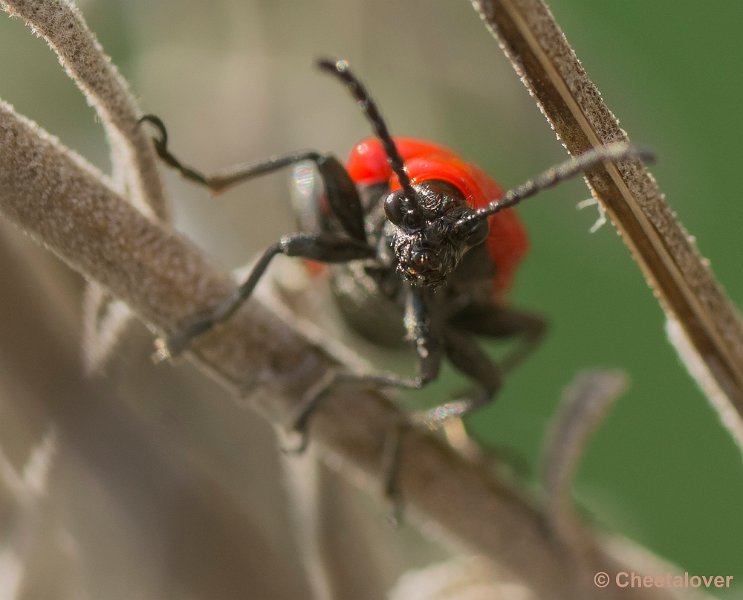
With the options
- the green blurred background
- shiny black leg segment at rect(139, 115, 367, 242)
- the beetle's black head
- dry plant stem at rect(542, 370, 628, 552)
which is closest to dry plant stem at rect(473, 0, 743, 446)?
dry plant stem at rect(542, 370, 628, 552)

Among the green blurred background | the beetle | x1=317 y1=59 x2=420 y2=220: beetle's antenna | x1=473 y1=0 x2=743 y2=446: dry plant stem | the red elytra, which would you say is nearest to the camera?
x1=473 y1=0 x2=743 y2=446: dry plant stem

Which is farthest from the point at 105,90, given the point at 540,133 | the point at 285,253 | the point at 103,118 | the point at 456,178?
the point at 540,133

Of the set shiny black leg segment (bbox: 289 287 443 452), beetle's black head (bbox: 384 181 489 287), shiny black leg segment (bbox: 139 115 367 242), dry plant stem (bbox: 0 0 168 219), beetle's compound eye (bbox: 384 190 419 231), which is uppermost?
dry plant stem (bbox: 0 0 168 219)

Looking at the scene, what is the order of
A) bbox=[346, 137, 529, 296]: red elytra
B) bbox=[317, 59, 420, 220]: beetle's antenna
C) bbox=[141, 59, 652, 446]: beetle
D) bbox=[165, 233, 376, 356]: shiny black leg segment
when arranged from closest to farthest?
bbox=[317, 59, 420, 220]: beetle's antenna < bbox=[165, 233, 376, 356]: shiny black leg segment < bbox=[141, 59, 652, 446]: beetle < bbox=[346, 137, 529, 296]: red elytra

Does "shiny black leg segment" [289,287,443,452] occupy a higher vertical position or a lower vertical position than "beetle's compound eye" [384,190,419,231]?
lower

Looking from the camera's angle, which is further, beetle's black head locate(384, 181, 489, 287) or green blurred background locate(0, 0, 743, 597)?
green blurred background locate(0, 0, 743, 597)

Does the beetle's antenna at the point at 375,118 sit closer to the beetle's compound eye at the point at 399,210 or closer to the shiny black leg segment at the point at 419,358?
the beetle's compound eye at the point at 399,210

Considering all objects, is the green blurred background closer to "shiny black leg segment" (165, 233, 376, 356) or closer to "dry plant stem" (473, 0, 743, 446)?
"shiny black leg segment" (165, 233, 376, 356)
